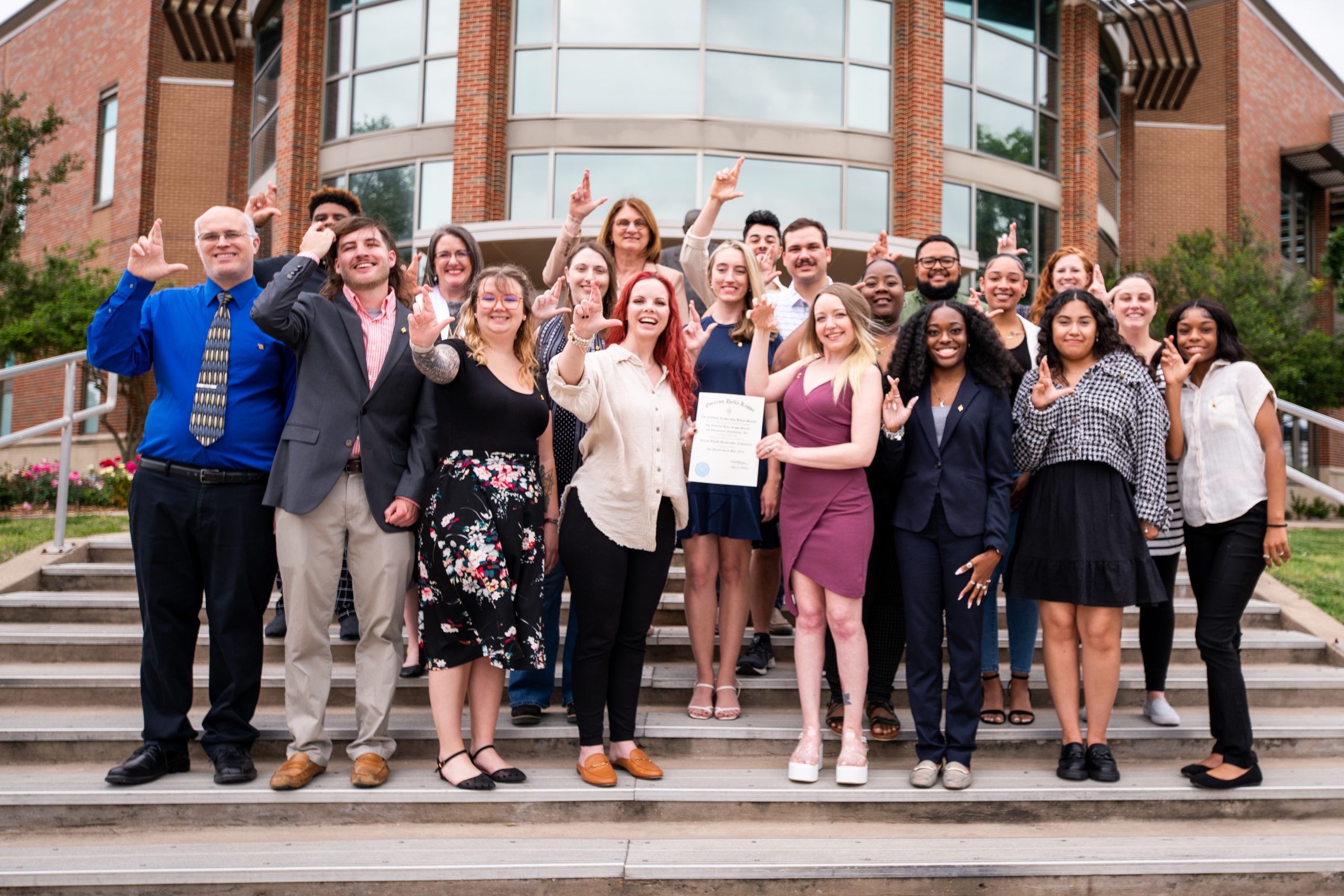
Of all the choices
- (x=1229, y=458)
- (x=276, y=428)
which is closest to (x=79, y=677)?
(x=276, y=428)

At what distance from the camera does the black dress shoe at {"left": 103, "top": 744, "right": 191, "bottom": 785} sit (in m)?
3.87

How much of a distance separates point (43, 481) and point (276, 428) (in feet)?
38.4

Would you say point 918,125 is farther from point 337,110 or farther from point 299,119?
point 299,119

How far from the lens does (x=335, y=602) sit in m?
3.97

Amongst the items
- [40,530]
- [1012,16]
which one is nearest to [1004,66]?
[1012,16]

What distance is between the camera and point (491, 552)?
12.6 feet

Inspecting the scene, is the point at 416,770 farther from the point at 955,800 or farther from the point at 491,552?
the point at 955,800

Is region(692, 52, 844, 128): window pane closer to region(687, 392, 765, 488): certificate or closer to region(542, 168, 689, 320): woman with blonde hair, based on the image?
region(542, 168, 689, 320): woman with blonde hair

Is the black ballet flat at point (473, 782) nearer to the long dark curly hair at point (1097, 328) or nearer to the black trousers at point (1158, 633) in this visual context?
the long dark curly hair at point (1097, 328)

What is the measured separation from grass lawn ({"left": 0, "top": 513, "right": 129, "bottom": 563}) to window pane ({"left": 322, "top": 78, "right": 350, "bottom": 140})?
884 cm

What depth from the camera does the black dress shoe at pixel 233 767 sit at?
388 centimetres

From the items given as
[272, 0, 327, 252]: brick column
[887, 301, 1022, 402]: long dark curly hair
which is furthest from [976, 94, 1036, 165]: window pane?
[887, 301, 1022, 402]: long dark curly hair

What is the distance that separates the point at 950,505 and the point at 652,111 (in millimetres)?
11135

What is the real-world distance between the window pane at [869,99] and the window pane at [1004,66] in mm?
1870
